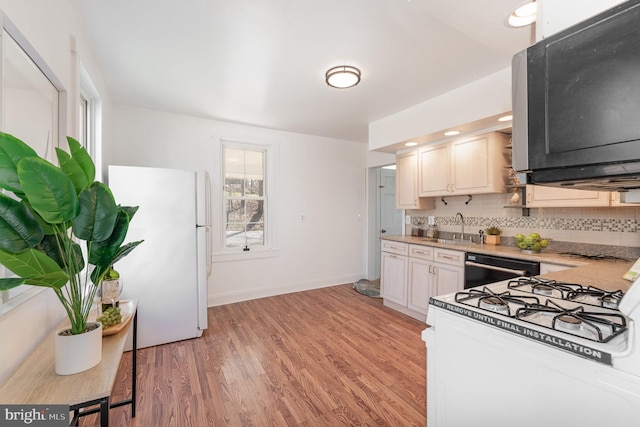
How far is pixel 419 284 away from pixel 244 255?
2.35 m

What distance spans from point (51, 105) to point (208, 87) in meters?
1.57

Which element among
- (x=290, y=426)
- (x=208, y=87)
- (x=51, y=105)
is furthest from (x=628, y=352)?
(x=208, y=87)

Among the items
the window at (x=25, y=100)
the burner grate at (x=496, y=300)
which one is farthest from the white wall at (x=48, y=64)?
the burner grate at (x=496, y=300)

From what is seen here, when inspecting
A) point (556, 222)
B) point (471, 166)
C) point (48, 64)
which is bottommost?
point (556, 222)

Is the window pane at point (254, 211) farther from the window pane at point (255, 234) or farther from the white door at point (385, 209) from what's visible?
the white door at point (385, 209)

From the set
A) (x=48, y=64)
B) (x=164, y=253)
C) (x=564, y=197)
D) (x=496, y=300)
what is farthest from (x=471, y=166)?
(x=48, y=64)

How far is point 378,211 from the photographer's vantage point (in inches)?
206

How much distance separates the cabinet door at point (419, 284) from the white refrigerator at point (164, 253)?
2320 millimetres

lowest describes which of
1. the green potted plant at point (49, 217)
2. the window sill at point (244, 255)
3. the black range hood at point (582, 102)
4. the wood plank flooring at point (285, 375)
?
the wood plank flooring at point (285, 375)

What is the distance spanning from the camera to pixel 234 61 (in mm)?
2359

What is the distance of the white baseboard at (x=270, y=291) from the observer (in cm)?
387

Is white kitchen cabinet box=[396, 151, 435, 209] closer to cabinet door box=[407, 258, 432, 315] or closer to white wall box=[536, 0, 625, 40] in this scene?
cabinet door box=[407, 258, 432, 315]

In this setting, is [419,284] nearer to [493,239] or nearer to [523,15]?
[493,239]

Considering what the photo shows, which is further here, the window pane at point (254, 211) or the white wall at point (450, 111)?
the window pane at point (254, 211)
